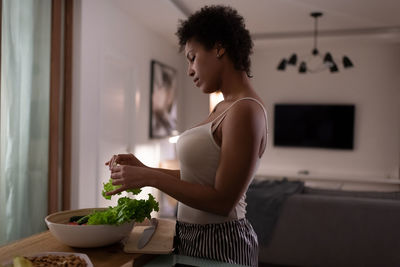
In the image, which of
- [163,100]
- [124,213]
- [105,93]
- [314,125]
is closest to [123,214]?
[124,213]

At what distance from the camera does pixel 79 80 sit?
3.27m

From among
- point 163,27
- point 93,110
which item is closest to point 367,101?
point 163,27

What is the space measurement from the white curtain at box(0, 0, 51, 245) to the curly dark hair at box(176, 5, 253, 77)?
6.12ft

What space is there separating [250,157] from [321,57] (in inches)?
205

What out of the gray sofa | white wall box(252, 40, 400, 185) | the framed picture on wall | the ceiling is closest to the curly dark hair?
the gray sofa

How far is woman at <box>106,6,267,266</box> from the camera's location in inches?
37.3

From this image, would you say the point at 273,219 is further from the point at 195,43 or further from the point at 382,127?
the point at 382,127

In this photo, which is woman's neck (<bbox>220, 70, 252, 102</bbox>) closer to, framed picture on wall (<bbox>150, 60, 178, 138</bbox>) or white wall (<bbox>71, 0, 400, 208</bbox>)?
white wall (<bbox>71, 0, 400, 208</bbox>)

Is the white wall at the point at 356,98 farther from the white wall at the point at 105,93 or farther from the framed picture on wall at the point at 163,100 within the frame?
the white wall at the point at 105,93

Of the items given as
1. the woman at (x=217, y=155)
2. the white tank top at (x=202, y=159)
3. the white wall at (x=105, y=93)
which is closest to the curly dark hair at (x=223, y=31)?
the woman at (x=217, y=155)

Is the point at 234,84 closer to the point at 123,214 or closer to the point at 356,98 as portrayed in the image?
the point at 123,214

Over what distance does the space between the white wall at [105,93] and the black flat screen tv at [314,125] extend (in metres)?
2.12

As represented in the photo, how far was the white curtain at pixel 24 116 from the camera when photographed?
→ 8.30 feet

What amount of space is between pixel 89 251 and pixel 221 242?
1.18 ft
